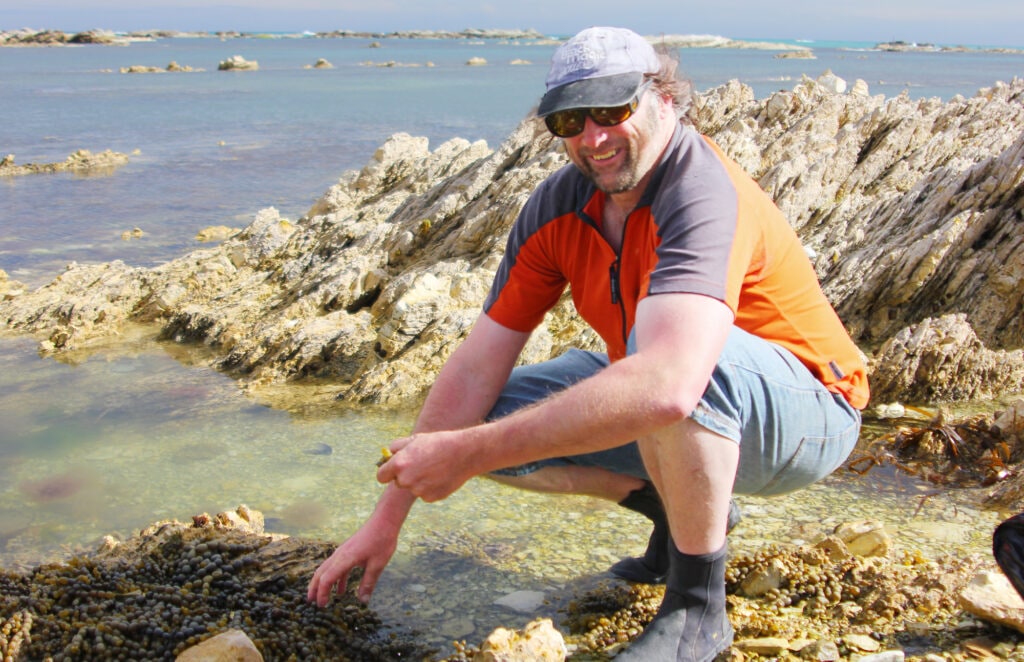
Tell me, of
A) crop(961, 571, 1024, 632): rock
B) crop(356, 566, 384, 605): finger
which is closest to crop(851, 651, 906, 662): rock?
crop(961, 571, 1024, 632): rock

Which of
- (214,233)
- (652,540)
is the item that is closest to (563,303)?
(652,540)

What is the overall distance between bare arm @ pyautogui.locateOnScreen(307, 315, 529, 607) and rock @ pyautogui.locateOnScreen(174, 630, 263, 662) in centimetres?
41

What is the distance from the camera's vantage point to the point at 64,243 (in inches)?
556

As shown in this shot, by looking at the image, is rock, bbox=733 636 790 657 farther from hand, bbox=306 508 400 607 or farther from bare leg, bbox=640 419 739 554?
hand, bbox=306 508 400 607

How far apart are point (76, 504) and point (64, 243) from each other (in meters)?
10.3

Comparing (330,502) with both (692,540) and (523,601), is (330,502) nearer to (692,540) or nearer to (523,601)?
(523,601)

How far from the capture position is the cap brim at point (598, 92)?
10.3 feet

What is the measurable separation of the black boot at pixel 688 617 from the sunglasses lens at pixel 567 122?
1501 millimetres

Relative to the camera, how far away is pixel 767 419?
309 centimetres

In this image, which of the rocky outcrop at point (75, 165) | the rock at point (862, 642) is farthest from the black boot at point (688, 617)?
the rocky outcrop at point (75, 165)

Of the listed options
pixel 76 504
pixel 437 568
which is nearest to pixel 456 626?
pixel 437 568

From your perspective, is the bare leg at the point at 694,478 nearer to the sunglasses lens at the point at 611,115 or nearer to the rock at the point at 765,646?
the rock at the point at 765,646

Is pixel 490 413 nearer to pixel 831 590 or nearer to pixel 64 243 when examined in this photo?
pixel 831 590

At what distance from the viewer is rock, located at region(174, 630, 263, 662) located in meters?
3.02
